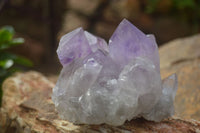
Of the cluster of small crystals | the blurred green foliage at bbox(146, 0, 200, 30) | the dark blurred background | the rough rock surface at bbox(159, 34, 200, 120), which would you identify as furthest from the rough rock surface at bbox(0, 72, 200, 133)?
the blurred green foliage at bbox(146, 0, 200, 30)

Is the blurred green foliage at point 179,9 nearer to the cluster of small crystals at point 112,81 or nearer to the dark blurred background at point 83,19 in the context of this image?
the dark blurred background at point 83,19

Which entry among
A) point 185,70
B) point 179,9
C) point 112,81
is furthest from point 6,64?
point 179,9

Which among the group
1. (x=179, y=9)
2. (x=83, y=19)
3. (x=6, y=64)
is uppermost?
(x=179, y=9)

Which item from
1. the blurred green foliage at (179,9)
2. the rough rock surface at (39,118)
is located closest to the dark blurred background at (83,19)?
the blurred green foliage at (179,9)

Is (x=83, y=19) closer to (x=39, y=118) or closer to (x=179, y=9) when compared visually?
(x=179, y=9)

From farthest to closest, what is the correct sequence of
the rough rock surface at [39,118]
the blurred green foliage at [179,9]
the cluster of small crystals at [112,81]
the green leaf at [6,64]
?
the blurred green foliage at [179,9] → the green leaf at [6,64] → the rough rock surface at [39,118] → the cluster of small crystals at [112,81]

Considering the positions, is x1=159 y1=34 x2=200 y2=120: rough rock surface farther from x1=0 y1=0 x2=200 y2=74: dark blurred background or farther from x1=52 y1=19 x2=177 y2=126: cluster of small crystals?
x1=0 y1=0 x2=200 y2=74: dark blurred background

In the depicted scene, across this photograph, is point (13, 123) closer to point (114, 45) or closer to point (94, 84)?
point (94, 84)
